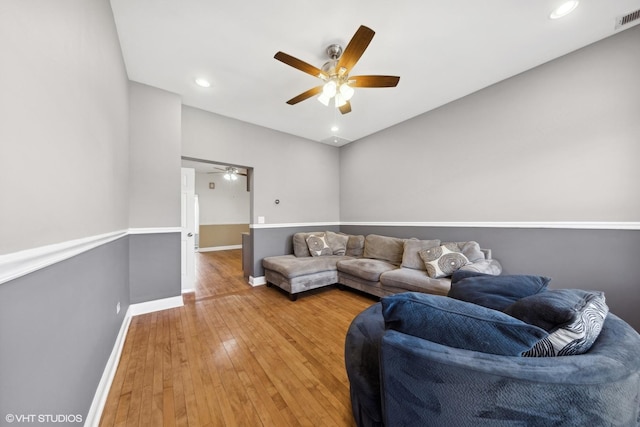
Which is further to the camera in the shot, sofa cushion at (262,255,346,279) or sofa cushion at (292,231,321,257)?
sofa cushion at (292,231,321,257)

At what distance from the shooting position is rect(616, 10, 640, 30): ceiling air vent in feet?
5.71

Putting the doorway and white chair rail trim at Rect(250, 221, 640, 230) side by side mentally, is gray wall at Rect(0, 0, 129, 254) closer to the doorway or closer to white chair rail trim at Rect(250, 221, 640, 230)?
white chair rail trim at Rect(250, 221, 640, 230)

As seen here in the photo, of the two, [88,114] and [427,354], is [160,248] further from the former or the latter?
[427,354]

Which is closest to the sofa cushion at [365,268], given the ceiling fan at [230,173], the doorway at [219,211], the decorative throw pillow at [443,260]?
the decorative throw pillow at [443,260]

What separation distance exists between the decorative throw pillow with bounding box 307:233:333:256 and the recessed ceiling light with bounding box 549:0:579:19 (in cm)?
364

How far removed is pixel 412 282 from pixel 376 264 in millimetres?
676

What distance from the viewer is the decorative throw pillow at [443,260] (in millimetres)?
2490

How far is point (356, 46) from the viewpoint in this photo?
1.66 metres

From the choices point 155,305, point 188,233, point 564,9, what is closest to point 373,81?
point 564,9

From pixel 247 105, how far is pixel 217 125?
2.12 ft

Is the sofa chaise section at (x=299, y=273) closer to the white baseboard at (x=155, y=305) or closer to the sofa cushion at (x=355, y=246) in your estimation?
the sofa cushion at (x=355, y=246)

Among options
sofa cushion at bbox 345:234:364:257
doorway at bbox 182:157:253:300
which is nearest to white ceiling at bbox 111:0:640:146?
sofa cushion at bbox 345:234:364:257

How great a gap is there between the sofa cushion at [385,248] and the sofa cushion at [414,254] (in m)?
0.28

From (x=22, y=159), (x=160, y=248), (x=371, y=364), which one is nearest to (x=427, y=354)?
(x=371, y=364)
